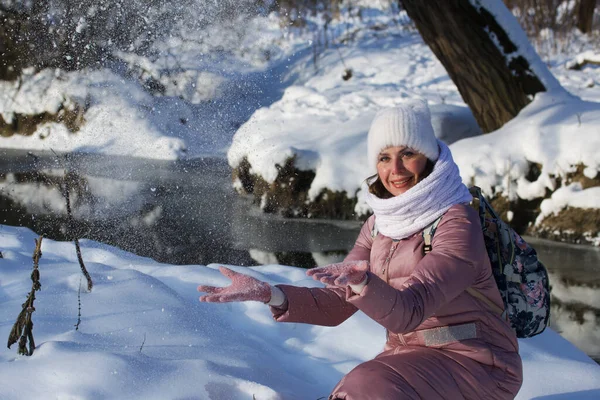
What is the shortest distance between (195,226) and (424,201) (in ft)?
17.7

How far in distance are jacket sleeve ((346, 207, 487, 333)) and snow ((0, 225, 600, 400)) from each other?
64cm

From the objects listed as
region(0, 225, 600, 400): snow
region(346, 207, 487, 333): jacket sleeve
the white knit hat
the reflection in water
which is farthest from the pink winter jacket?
the reflection in water

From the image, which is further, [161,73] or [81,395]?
[161,73]

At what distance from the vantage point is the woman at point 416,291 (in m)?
1.95

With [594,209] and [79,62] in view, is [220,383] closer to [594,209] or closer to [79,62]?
[594,209]

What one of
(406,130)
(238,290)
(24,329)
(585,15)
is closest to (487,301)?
(406,130)

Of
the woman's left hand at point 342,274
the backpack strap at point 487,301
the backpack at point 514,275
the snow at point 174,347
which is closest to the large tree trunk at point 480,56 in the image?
the snow at point 174,347

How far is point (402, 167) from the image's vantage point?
227 cm

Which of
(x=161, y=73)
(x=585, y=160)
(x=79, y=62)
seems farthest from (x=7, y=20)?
(x=585, y=160)

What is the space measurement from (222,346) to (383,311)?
116cm

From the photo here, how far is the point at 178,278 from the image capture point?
3.97 metres

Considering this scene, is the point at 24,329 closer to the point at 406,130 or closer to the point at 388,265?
the point at 388,265

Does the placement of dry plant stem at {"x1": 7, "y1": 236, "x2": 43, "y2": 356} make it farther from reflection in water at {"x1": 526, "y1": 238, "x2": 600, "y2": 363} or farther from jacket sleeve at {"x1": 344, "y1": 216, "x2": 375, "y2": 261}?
reflection in water at {"x1": 526, "y1": 238, "x2": 600, "y2": 363}

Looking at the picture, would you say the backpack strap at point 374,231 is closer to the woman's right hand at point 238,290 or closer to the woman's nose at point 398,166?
the woman's nose at point 398,166
